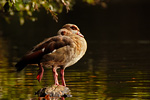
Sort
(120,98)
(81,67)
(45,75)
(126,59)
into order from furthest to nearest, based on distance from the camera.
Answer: (126,59)
(81,67)
(45,75)
(120,98)

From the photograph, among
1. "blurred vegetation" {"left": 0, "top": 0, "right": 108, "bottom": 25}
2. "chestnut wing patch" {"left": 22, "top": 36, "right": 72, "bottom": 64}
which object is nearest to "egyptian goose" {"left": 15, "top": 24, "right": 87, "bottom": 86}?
"chestnut wing patch" {"left": 22, "top": 36, "right": 72, "bottom": 64}

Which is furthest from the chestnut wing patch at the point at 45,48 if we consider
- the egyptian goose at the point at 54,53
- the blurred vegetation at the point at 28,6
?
the blurred vegetation at the point at 28,6

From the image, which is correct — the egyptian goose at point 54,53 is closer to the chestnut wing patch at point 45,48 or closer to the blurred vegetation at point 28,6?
the chestnut wing patch at point 45,48

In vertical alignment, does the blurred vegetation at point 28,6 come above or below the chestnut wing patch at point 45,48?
above

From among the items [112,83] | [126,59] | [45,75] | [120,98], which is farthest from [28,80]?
[126,59]

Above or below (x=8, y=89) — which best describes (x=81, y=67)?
above

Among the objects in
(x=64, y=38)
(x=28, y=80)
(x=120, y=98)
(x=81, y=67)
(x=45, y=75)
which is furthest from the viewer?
(x=81, y=67)

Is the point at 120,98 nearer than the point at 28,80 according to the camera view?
Yes

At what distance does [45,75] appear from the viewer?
1850 cm

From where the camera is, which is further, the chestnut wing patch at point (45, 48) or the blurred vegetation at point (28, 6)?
the chestnut wing patch at point (45, 48)

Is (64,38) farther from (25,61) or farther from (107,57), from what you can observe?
(107,57)

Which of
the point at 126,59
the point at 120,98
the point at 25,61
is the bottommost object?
the point at 120,98

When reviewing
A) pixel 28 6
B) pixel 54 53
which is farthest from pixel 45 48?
pixel 28 6

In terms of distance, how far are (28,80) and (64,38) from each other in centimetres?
314
